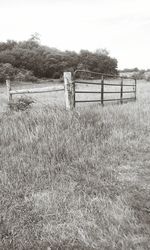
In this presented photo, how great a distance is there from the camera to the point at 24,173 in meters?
4.11

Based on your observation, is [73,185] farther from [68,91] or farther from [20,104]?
[20,104]

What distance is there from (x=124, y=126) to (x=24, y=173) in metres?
3.39

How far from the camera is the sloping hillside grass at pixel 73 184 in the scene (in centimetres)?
260

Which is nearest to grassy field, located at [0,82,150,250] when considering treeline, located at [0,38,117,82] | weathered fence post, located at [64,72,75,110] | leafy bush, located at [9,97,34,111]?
weathered fence post, located at [64,72,75,110]

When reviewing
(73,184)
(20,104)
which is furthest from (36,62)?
(73,184)

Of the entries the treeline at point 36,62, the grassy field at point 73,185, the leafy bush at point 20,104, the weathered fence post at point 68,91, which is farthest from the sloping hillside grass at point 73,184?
the treeline at point 36,62

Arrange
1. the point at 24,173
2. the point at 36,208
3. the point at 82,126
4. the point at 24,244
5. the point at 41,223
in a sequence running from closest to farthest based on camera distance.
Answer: the point at 24,244 → the point at 41,223 → the point at 36,208 → the point at 24,173 → the point at 82,126

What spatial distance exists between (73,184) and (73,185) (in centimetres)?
4

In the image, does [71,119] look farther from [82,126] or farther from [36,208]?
[36,208]

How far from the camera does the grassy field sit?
8.51 feet

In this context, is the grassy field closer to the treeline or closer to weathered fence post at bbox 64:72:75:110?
weathered fence post at bbox 64:72:75:110

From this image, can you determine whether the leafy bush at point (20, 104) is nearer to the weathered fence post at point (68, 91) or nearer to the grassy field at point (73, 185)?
the weathered fence post at point (68, 91)

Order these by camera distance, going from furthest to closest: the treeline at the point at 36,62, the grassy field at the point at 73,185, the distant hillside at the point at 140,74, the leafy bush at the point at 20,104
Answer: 1. the distant hillside at the point at 140,74
2. the treeline at the point at 36,62
3. the leafy bush at the point at 20,104
4. the grassy field at the point at 73,185

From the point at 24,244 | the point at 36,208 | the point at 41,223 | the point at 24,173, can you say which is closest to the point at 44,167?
the point at 24,173
